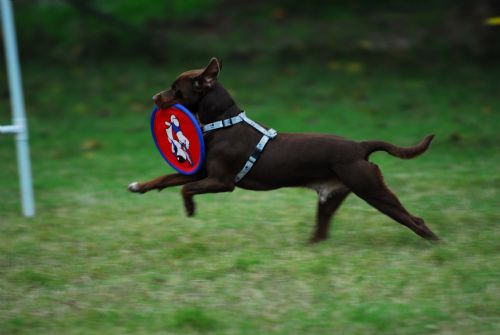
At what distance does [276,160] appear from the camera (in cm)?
575

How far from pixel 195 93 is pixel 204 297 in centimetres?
183

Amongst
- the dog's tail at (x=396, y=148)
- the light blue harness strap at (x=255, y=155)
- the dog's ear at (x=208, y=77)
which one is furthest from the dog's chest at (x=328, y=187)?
the dog's ear at (x=208, y=77)

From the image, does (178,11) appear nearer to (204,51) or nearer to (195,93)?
(204,51)

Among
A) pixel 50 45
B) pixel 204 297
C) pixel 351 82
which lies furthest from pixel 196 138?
pixel 50 45

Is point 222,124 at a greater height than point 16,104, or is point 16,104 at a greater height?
point 16,104

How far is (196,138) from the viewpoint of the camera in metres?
5.75

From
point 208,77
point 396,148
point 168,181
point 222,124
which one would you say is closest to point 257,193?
point 168,181

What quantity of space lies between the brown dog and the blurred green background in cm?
48

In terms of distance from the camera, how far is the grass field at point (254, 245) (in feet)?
14.7

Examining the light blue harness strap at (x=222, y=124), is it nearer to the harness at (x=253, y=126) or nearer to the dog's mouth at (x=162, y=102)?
the harness at (x=253, y=126)

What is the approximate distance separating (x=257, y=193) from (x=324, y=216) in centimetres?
233

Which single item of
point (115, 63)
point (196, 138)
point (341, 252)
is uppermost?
point (115, 63)

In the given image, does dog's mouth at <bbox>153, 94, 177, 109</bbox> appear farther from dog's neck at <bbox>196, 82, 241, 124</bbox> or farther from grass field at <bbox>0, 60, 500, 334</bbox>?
grass field at <bbox>0, 60, 500, 334</bbox>

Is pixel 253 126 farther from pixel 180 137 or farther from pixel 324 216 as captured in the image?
pixel 324 216
